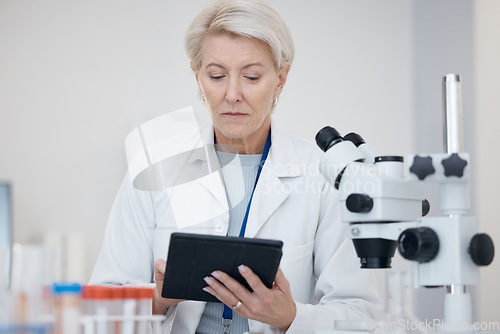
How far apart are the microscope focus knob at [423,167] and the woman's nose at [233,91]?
2.17 feet

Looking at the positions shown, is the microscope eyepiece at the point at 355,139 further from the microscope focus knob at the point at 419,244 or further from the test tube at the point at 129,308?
the test tube at the point at 129,308

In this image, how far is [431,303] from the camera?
2.83 m

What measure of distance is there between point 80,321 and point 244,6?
3.35 ft

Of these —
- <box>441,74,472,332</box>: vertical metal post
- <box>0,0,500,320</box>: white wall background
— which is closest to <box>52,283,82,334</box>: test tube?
<box>441,74,472,332</box>: vertical metal post

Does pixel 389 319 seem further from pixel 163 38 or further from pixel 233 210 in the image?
pixel 163 38

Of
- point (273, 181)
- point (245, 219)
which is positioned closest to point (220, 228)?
point (245, 219)

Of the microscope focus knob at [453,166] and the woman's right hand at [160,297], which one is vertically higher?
the microscope focus knob at [453,166]

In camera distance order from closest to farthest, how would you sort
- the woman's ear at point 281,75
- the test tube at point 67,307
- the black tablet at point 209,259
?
the test tube at point 67,307 < the black tablet at point 209,259 < the woman's ear at point 281,75

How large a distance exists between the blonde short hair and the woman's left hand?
0.66 meters

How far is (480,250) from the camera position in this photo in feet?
3.23

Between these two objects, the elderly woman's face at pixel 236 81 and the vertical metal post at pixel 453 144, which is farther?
the elderly woman's face at pixel 236 81

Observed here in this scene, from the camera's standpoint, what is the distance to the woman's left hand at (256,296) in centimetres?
119

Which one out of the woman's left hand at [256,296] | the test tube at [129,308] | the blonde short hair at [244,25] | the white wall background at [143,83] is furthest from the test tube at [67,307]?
the white wall background at [143,83]

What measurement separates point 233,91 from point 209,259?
57 cm
